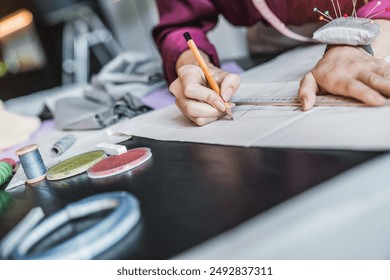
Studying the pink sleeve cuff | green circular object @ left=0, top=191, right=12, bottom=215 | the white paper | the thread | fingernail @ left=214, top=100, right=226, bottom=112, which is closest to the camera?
the white paper

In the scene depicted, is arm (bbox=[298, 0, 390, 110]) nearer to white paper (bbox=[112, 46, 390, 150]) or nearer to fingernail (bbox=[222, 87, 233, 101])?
white paper (bbox=[112, 46, 390, 150])

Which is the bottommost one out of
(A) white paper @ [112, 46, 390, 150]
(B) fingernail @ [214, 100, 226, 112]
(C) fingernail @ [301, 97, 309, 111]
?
(A) white paper @ [112, 46, 390, 150]

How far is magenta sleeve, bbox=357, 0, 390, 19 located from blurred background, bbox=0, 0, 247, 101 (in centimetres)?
246

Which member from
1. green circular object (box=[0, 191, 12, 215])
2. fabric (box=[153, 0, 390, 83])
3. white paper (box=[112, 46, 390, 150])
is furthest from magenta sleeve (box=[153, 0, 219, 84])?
green circular object (box=[0, 191, 12, 215])

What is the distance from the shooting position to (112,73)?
159cm

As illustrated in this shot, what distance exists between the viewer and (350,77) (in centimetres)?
68

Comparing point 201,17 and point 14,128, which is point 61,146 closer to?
point 14,128

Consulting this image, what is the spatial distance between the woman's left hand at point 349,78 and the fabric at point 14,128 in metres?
0.90

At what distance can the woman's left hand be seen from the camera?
2.05 feet

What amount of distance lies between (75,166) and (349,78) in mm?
481

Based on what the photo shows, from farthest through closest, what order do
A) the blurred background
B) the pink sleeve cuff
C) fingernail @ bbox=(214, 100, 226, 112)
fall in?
the blurred background → the pink sleeve cuff → fingernail @ bbox=(214, 100, 226, 112)

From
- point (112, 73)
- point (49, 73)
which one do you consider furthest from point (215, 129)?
point (49, 73)

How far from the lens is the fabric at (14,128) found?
1264mm
